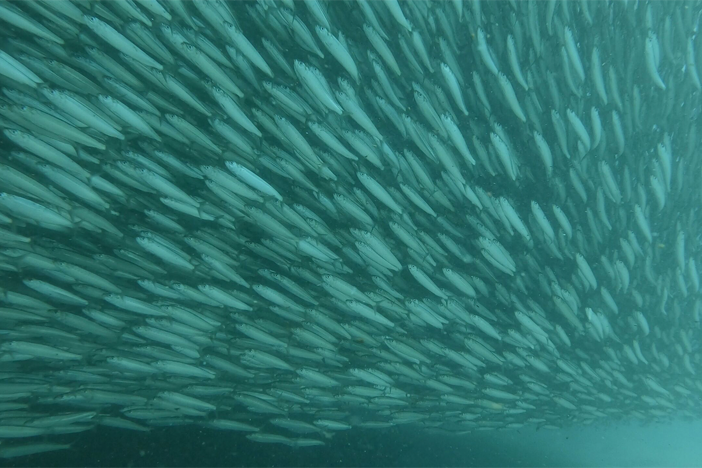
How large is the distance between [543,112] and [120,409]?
6116mm

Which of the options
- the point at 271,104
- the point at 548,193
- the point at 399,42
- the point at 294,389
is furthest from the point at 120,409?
the point at 548,193

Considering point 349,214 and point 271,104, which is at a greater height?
point 271,104

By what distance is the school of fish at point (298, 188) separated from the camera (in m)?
3.14

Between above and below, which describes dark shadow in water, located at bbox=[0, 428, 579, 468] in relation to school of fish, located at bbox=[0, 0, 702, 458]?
below

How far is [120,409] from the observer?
16.0 ft

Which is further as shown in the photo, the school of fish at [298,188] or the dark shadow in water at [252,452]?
the dark shadow in water at [252,452]

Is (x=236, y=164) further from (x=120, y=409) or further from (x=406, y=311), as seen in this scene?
(x=120, y=409)

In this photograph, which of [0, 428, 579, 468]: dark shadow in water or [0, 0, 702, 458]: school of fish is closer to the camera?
[0, 0, 702, 458]: school of fish

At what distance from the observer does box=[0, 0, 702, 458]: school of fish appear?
3.14 m

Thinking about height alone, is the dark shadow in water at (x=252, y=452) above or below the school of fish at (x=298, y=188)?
below

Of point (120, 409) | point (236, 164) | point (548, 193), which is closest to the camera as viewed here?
point (236, 164)

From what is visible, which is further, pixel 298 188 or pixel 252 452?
pixel 252 452

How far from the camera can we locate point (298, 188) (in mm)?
4102

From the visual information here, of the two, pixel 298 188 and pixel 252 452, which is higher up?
pixel 298 188
